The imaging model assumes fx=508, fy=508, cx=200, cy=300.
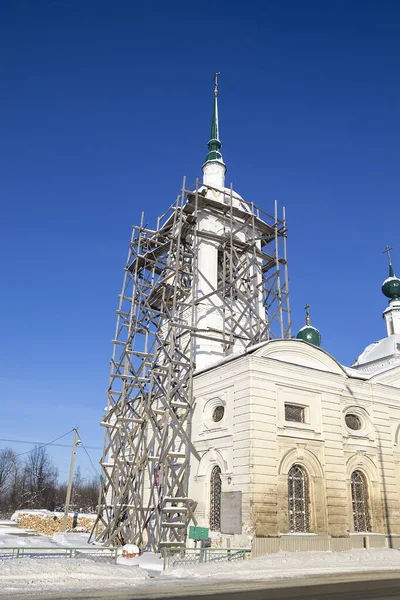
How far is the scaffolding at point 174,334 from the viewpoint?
18891mm

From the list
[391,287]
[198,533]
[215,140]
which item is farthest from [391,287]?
[198,533]

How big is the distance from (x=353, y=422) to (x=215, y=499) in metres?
6.69

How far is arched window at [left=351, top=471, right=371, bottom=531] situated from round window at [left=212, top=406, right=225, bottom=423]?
589 cm

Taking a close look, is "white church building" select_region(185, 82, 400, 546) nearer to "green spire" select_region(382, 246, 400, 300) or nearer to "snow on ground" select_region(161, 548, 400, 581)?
"snow on ground" select_region(161, 548, 400, 581)

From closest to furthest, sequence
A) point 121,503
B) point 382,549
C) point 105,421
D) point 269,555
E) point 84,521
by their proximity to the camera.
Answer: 1. point 269,555
2. point 382,549
3. point 121,503
4. point 105,421
5. point 84,521

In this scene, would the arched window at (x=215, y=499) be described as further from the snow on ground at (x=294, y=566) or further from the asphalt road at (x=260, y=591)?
the asphalt road at (x=260, y=591)

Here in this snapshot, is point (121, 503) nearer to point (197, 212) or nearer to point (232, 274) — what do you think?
point (232, 274)

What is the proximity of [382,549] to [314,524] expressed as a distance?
9.89 ft

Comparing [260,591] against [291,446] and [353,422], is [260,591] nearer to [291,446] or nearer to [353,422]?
[291,446]

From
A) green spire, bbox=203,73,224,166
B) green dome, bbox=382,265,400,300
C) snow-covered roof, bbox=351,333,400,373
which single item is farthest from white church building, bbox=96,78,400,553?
green dome, bbox=382,265,400,300

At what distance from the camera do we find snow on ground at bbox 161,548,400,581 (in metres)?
12.6

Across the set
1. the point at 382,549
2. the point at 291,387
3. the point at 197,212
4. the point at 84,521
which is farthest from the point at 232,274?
the point at 84,521

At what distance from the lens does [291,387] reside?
734 inches

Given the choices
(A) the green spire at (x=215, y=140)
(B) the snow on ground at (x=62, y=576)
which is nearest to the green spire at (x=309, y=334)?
(A) the green spire at (x=215, y=140)
